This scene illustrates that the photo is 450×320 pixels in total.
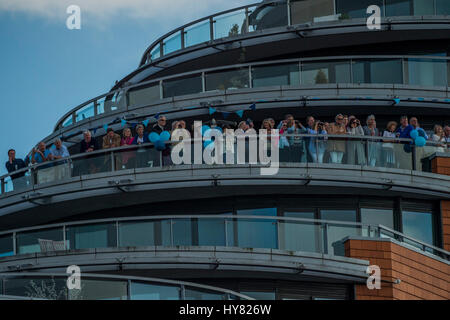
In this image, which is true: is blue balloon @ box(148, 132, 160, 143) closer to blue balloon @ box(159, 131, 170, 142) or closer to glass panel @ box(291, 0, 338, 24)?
blue balloon @ box(159, 131, 170, 142)

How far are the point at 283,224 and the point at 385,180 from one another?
3.69 metres

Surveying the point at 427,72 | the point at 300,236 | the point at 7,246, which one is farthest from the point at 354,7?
the point at 7,246

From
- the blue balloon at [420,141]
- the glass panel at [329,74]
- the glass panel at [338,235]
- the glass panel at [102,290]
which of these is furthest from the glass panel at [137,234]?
the glass panel at [329,74]

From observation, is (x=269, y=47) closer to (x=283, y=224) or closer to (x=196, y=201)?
(x=196, y=201)

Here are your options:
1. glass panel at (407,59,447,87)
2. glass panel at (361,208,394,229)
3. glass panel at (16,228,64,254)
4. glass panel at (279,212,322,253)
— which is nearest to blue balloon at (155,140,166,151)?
glass panel at (16,228,64,254)

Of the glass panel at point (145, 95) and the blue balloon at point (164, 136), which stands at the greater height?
the glass panel at point (145, 95)

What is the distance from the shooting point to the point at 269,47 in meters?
39.6

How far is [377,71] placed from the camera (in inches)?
1454

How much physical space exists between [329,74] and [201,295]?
40.6 ft

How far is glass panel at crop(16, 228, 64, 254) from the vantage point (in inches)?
1278

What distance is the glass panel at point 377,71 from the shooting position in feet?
121

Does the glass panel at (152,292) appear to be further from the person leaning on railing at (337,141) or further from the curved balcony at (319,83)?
the curved balcony at (319,83)

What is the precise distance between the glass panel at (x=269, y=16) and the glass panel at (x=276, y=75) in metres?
2.72
